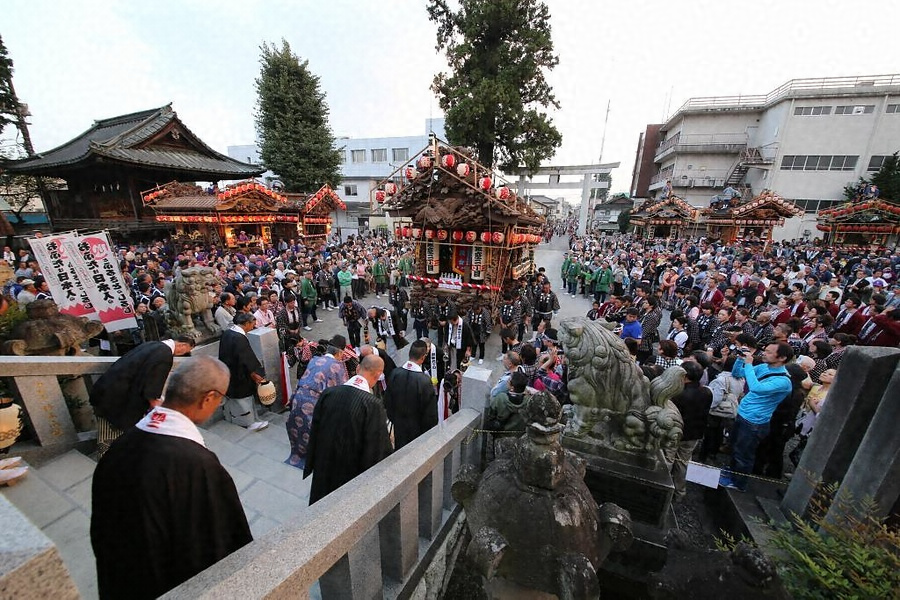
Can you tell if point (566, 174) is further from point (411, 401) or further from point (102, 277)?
point (102, 277)

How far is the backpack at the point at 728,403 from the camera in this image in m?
4.75

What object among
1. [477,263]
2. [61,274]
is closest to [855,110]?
[477,263]

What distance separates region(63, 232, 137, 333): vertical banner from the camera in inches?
244

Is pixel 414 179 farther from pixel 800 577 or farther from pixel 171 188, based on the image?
pixel 171 188

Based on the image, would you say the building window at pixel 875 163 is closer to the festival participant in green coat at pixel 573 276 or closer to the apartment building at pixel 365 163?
the festival participant in green coat at pixel 573 276

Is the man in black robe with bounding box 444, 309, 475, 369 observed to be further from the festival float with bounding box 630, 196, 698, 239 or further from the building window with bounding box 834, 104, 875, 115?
the building window with bounding box 834, 104, 875, 115

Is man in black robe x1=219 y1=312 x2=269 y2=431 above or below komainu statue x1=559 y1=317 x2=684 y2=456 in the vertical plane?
below

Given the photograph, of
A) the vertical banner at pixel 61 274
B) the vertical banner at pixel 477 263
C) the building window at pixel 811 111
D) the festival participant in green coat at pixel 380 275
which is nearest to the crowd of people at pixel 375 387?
the vertical banner at pixel 477 263

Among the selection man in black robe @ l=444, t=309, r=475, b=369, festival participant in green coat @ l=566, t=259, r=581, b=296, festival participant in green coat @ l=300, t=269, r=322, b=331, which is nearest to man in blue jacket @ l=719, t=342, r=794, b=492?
man in black robe @ l=444, t=309, r=475, b=369

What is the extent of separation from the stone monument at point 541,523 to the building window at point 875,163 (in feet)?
137

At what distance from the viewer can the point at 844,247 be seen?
22.5m

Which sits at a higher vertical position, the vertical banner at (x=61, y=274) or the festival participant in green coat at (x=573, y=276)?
the vertical banner at (x=61, y=274)

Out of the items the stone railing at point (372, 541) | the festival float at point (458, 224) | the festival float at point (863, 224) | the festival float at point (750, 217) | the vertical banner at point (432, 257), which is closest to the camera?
the stone railing at point (372, 541)

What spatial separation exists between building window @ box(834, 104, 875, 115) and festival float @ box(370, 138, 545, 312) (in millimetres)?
33128
